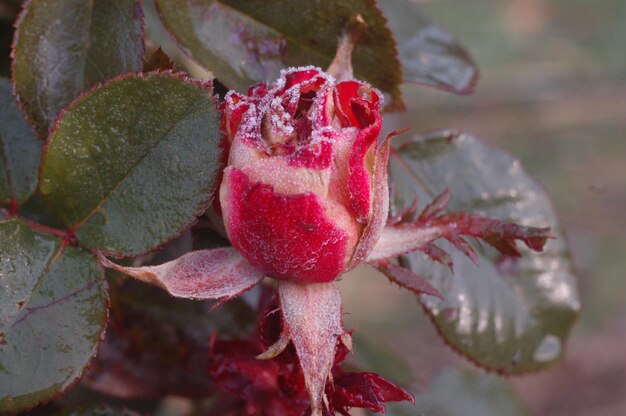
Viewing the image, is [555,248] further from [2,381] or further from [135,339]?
[2,381]

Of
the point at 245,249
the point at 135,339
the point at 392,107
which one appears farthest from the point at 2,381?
the point at 392,107

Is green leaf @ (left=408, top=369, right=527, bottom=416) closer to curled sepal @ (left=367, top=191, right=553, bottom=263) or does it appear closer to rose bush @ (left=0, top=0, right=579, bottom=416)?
rose bush @ (left=0, top=0, right=579, bottom=416)

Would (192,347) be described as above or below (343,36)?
below

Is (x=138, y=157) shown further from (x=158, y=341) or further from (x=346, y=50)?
(x=158, y=341)

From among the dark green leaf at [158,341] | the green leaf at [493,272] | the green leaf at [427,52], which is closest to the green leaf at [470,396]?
the green leaf at [493,272]

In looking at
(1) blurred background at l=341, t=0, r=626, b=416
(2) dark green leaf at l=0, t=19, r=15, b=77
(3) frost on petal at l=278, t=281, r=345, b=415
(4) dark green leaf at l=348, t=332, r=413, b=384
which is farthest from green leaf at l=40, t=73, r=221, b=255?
(1) blurred background at l=341, t=0, r=626, b=416

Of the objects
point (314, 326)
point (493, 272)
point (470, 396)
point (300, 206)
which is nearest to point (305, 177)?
point (300, 206)
